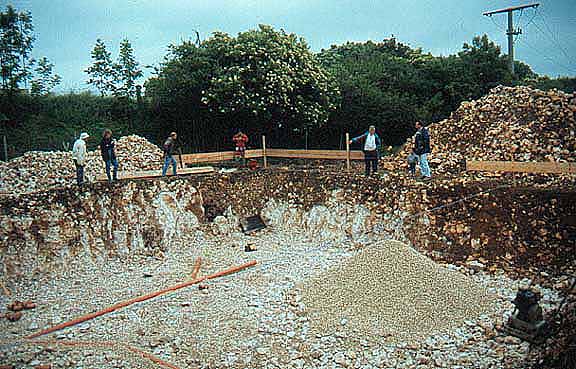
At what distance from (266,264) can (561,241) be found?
7341 mm

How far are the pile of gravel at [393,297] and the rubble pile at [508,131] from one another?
7316 millimetres

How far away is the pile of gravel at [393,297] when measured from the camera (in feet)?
26.7

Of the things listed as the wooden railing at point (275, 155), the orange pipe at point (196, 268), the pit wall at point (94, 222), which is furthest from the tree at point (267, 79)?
the orange pipe at point (196, 268)

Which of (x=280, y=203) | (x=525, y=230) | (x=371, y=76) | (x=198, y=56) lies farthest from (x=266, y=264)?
(x=371, y=76)

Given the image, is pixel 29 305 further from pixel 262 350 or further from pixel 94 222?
pixel 262 350

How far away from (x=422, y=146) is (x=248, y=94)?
7488 millimetres

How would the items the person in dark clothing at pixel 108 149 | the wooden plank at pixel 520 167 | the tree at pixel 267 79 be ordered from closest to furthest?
1. the wooden plank at pixel 520 167
2. the person in dark clothing at pixel 108 149
3. the tree at pixel 267 79

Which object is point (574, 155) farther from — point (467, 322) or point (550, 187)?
point (467, 322)

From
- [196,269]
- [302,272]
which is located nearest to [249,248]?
[196,269]

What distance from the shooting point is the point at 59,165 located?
15.8m

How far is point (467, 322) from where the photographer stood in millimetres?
8164

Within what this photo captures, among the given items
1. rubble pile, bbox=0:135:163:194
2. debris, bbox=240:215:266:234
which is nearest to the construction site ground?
debris, bbox=240:215:266:234

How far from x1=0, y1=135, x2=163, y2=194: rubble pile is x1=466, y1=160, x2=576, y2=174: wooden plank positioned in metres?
12.0

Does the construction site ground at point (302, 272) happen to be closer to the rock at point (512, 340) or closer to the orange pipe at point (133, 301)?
the rock at point (512, 340)
